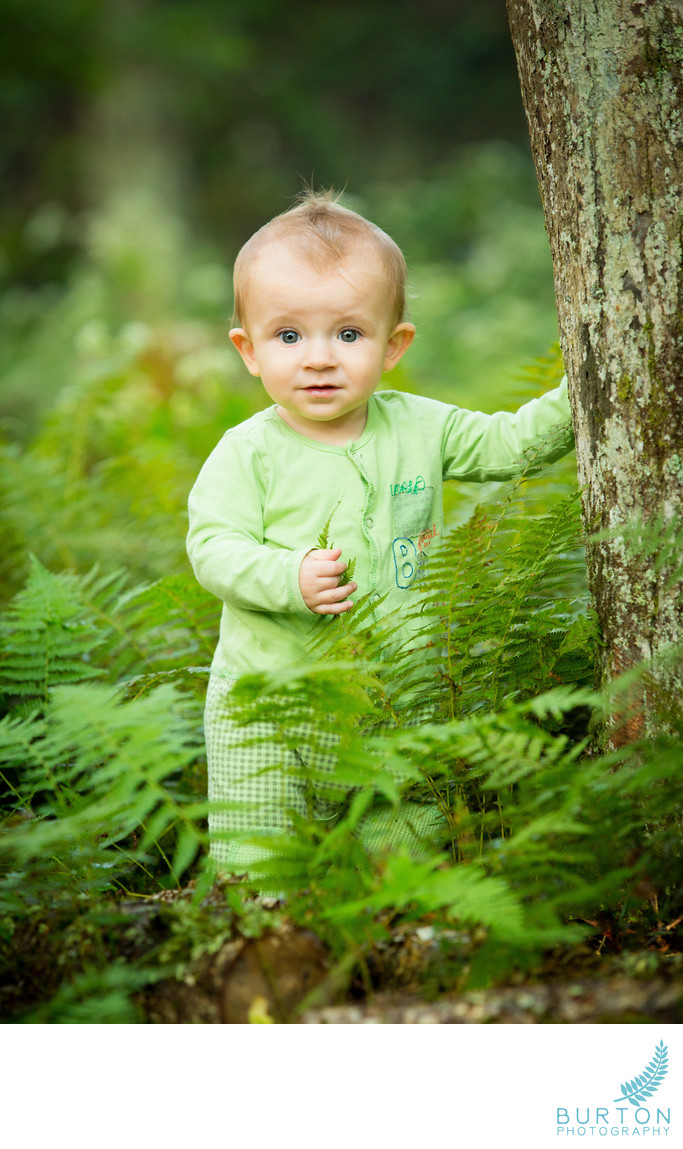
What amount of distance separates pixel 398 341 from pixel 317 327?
27 cm

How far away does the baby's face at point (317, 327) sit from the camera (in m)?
2.12

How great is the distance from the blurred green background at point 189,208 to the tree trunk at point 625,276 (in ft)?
7.07

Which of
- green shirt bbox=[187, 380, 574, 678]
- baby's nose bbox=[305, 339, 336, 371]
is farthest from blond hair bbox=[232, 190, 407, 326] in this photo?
green shirt bbox=[187, 380, 574, 678]

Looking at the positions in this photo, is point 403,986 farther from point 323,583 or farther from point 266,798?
point 323,583

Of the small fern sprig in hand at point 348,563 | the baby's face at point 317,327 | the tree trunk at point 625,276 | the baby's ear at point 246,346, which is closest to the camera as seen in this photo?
the tree trunk at point 625,276

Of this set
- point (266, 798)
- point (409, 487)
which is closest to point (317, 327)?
point (409, 487)

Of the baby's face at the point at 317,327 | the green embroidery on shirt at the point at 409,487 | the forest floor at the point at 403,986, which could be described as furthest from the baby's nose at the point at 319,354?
the forest floor at the point at 403,986

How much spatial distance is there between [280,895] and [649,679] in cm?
89
